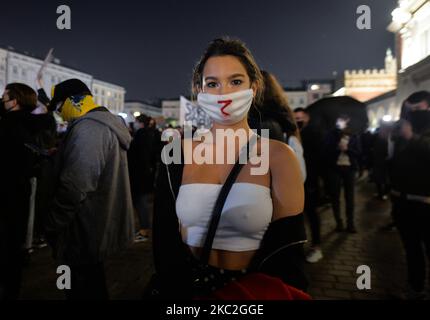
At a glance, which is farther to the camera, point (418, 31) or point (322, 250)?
point (418, 31)

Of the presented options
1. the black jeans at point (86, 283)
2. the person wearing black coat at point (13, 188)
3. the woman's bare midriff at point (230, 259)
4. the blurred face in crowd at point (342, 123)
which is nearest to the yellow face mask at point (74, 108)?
the person wearing black coat at point (13, 188)

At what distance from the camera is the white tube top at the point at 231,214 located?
1.55 m

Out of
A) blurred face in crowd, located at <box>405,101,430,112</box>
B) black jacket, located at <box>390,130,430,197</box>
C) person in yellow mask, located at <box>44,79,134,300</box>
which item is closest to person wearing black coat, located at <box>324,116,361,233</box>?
blurred face in crowd, located at <box>405,101,430,112</box>

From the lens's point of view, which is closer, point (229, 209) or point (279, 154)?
point (229, 209)

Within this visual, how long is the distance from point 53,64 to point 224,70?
7462cm

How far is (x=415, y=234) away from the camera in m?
3.44

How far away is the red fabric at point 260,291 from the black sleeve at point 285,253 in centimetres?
8

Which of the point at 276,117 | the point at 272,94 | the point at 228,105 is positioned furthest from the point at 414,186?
the point at 228,105

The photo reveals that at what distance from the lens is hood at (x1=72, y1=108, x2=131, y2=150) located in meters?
2.50

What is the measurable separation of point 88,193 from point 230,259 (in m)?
1.41

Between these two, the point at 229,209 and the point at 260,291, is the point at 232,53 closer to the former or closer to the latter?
the point at 229,209

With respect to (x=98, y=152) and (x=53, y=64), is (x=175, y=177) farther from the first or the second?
(x=53, y=64)

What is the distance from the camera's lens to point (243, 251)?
1.58 metres
